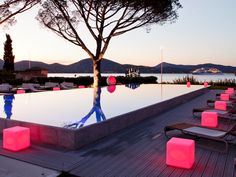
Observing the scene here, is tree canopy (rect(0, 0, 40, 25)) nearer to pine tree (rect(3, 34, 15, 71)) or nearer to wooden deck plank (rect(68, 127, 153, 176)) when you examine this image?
wooden deck plank (rect(68, 127, 153, 176))

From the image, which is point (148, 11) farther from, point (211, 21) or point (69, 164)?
point (69, 164)

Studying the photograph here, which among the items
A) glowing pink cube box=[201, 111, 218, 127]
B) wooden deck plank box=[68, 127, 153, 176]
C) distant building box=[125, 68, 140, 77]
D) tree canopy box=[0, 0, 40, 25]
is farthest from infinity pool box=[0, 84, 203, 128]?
distant building box=[125, 68, 140, 77]

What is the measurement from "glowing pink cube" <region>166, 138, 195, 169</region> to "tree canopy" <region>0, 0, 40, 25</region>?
17819mm

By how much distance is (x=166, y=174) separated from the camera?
13.9 ft

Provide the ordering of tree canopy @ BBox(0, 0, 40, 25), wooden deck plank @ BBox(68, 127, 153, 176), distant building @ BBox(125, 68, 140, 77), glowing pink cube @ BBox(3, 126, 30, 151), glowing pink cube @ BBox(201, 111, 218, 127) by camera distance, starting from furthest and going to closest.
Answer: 1. distant building @ BBox(125, 68, 140, 77)
2. tree canopy @ BBox(0, 0, 40, 25)
3. glowing pink cube @ BBox(201, 111, 218, 127)
4. glowing pink cube @ BBox(3, 126, 30, 151)
5. wooden deck plank @ BBox(68, 127, 153, 176)

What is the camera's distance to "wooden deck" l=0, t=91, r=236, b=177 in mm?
4305

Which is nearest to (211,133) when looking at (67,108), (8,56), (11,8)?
(67,108)

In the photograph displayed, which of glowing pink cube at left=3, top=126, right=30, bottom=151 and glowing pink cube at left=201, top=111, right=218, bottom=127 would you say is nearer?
glowing pink cube at left=3, top=126, right=30, bottom=151

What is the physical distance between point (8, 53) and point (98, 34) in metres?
22.7

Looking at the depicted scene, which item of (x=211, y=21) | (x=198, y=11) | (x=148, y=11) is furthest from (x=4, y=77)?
(x=211, y=21)

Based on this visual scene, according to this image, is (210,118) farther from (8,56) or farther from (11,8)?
(8,56)

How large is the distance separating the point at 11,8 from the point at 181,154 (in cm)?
1825

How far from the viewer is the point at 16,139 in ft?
17.3

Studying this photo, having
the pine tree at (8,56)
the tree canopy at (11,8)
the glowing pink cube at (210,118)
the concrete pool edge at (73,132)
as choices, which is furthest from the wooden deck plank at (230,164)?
the pine tree at (8,56)
